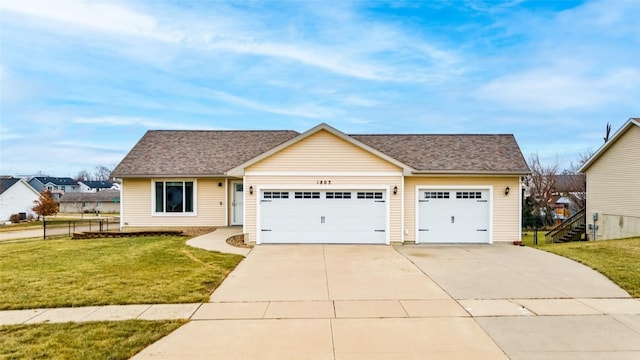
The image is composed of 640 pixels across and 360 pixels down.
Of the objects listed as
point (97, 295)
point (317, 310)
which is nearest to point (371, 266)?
point (317, 310)

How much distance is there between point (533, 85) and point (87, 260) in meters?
23.5

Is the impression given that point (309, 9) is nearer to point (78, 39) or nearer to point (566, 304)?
point (78, 39)

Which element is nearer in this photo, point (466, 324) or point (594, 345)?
point (594, 345)

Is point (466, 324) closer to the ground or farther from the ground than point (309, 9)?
closer to the ground

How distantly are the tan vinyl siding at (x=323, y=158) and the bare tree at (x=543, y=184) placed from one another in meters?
26.9

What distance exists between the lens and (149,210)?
1859 centimetres

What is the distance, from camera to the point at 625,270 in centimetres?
948

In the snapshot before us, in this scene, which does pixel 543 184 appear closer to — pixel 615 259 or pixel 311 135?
pixel 615 259

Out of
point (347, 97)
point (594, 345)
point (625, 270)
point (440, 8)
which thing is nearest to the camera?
point (594, 345)

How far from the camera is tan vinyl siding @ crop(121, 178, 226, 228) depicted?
Answer: 731 inches

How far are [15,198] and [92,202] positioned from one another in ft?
51.5

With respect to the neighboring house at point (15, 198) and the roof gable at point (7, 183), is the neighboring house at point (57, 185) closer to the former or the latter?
the roof gable at point (7, 183)

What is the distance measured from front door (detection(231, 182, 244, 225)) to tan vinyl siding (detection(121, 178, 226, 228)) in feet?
2.38

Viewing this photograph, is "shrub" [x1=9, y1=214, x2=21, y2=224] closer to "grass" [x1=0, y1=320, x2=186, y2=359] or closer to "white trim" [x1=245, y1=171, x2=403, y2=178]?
"white trim" [x1=245, y1=171, x2=403, y2=178]
